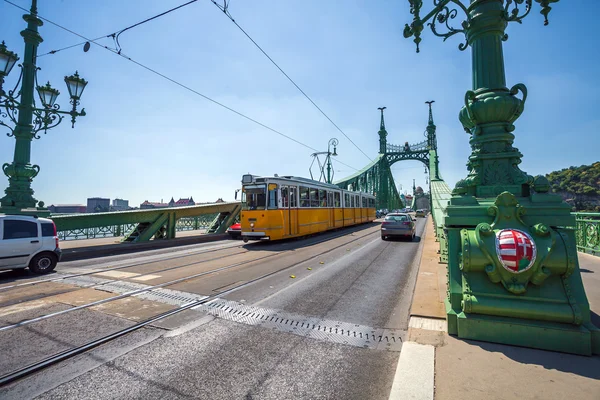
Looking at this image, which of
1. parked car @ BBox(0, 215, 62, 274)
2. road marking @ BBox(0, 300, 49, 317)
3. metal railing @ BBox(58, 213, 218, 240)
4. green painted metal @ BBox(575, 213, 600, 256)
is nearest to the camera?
road marking @ BBox(0, 300, 49, 317)

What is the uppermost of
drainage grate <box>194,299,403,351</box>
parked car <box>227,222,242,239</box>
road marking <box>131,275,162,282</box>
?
parked car <box>227,222,242,239</box>

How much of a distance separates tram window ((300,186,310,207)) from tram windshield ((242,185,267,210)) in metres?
2.55

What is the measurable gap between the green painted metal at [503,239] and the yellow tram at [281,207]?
31.2 ft

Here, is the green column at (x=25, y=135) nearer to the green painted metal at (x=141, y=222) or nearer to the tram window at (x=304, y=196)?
the green painted metal at (x=141, y=222)

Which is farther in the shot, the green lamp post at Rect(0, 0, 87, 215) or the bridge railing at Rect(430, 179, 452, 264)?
the green lamp post at Rect(0, 0, 87, 215)

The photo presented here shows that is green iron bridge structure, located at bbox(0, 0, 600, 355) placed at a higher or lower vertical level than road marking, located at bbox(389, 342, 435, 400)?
higher

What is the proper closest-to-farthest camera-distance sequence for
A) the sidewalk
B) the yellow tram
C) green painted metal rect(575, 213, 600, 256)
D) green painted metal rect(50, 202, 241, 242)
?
1. the sidewalk
2. green painted metal rect(575, 213, 600, 256)
3. green painted metal rect(50, 202, 241, 242)
4. the yellow tram

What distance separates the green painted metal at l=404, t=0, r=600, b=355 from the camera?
2934mm

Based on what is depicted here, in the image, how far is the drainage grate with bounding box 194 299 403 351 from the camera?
A: 3.54 metres

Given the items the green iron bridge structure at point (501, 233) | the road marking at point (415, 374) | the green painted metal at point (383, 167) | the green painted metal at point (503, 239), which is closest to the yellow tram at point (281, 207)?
the green iron bridge structure at point (501, 233)

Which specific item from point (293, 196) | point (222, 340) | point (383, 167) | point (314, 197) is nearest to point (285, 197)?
point (293, 196)

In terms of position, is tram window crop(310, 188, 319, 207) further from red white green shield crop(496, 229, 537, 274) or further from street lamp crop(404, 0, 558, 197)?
red white green shield crop(496, 229, 537, 274)

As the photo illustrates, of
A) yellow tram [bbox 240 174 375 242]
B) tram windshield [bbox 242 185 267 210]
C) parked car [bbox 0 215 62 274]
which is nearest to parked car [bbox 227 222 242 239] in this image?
yellow tram [bbox 240 174 375 242]

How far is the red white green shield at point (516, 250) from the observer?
297 cm
